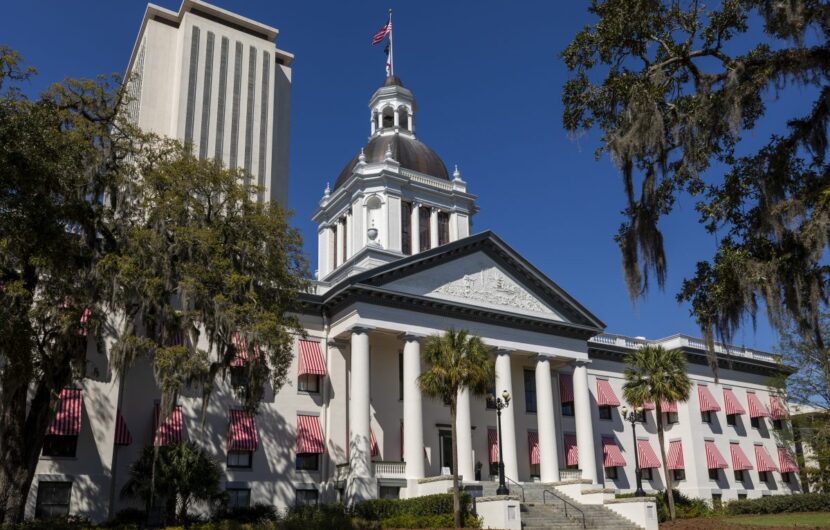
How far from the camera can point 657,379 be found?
126 ft

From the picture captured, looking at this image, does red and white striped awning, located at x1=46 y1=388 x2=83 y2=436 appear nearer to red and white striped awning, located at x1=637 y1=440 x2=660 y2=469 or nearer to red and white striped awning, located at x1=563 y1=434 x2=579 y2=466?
red and white striped awning, located at x1=563 y1=434 x2=579 y2=466

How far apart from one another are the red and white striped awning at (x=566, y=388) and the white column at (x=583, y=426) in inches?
58.0

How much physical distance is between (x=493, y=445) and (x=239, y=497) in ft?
44.8

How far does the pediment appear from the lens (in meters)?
38.8

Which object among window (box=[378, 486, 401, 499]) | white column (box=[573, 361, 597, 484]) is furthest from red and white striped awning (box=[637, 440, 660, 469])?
window (box=[378, 486, 401, 499])

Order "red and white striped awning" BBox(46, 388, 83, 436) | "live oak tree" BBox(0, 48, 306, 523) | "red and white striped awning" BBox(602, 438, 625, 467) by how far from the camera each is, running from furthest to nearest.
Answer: "red and white striped awning" BBox(602, 438, 625, 467) → "red and white striped awning" BBox(46, 388, 83, 436) → "live oak tree" BBox(0, 48, 306, 523)

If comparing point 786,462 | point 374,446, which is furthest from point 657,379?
point 786,462

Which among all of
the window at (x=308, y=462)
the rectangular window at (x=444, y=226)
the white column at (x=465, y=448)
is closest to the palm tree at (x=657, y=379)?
the white column at (x=465, y=448)

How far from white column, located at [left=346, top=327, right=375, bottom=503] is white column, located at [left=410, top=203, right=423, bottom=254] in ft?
53.3

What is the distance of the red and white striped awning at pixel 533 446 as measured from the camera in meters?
41.4

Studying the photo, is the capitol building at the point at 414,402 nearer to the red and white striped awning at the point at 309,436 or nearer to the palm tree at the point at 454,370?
the red and white striped awning at the point at 309,436

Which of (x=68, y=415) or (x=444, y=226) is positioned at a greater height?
(x=444, y=226)

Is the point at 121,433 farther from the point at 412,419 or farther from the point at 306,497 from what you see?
the point at 412,419

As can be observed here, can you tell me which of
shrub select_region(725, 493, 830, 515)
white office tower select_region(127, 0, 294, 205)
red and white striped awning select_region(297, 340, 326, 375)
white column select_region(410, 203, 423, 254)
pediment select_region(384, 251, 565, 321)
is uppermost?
white office tower select_region(127, 0, 294, 205)
